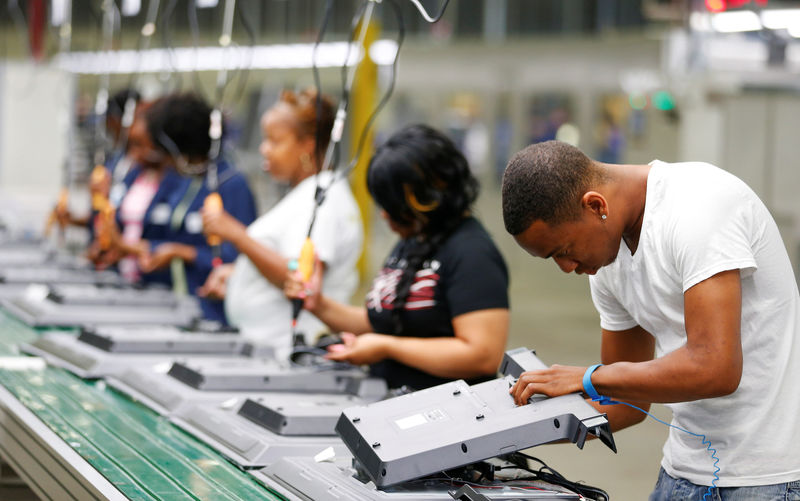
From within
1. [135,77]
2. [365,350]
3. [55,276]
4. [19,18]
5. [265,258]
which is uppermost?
[19,18]

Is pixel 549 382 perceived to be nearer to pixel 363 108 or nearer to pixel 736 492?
pixel 736 492

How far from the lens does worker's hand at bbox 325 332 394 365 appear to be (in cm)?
216

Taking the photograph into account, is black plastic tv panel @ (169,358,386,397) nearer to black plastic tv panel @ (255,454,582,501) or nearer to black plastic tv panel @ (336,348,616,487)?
black plastic tv panel @ (255,454,582,501)

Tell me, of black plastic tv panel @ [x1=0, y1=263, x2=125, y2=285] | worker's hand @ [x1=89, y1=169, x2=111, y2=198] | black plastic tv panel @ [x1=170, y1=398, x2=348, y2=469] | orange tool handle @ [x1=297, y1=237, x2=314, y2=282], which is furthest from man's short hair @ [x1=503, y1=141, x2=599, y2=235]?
worker's hand @ [x1=89, y1=169, x2=111, y2=198]

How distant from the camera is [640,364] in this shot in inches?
56.1

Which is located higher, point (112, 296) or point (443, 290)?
point (443, 290)

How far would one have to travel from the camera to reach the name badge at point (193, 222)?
357 centimetres

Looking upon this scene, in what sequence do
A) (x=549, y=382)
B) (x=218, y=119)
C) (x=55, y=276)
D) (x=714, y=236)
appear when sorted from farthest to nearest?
(x=55, y=276), (x=218, y=119), (x=549, y=382), (x=714, y=236)

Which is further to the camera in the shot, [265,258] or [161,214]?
[161,214]

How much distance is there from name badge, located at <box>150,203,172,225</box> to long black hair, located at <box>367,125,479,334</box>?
176 centimetres

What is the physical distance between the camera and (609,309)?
1.69 metres

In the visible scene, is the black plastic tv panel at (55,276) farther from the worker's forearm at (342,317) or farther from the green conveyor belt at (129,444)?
the worker's forearm at (342,317)

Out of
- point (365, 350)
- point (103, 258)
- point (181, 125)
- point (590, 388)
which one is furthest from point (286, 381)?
point (103, 258)

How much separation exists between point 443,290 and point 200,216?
1.60 m
